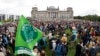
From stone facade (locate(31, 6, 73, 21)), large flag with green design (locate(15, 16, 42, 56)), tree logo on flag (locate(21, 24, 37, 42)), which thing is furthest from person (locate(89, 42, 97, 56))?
stone facade (locate(31, 6, 73, 21))

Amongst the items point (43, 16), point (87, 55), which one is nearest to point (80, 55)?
point (87, 55)

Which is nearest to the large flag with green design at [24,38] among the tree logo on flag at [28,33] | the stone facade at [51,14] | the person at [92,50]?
the tree logo on flag at [28,33]

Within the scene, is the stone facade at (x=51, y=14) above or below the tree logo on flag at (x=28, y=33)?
below

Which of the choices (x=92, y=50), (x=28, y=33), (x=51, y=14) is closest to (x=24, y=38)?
(x=28, y=33)

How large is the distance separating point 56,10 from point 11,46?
16982cm

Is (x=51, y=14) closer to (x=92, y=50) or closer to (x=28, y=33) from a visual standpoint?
(x=92, y=50)

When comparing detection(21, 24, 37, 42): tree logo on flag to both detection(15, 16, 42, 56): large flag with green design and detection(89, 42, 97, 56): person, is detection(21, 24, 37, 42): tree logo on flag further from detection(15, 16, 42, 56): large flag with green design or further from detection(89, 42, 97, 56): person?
detection(89, 42, 97, 56): person

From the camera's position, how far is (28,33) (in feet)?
32.8

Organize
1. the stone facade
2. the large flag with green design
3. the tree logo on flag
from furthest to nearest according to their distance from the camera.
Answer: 1. the stone facade
2. the tree logo on flag
3. the large flag with green design

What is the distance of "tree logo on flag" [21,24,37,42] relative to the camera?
383 inches

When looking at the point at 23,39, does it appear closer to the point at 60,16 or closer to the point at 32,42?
the point at 32,42

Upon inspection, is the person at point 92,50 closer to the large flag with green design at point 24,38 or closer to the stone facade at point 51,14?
the large flag with green design at point 24,38

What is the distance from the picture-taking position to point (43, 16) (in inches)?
7293

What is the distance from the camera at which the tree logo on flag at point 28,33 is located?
9.73m
